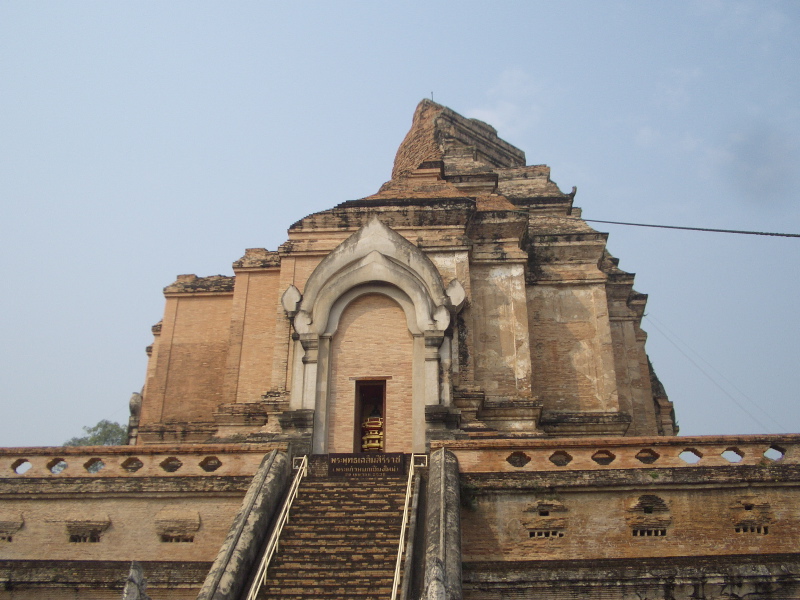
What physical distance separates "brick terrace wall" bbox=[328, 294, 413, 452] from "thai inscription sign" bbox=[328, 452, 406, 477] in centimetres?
181

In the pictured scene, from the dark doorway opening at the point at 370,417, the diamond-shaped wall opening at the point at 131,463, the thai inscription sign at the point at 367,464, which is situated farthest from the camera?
the dark doorway opening at the point at 370,417

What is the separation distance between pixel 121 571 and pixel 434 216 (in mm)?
10442

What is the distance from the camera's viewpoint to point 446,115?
29906 millimetres

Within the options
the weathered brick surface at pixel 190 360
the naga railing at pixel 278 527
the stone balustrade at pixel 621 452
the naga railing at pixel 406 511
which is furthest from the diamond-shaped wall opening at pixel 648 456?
the weathered brick surface at pixel 190 360

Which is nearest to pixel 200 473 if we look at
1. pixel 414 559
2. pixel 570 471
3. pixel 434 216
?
pixel 414 559

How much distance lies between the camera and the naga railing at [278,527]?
1054 centimetres

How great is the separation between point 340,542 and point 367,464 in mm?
2363

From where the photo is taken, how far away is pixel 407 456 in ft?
45.7

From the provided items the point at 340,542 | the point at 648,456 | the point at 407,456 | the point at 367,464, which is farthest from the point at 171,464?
the point at 648,456

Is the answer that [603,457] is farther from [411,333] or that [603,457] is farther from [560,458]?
[411,333]

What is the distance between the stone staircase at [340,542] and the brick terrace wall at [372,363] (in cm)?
236

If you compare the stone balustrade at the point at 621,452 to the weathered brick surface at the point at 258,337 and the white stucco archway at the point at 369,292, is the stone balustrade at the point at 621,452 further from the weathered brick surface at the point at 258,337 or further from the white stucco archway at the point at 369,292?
the weathered brick surface at the point at 258,337

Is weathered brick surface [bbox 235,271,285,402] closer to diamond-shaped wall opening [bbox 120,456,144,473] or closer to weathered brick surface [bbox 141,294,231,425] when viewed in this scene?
weathered brick surface [bbox 141,294,231,425]

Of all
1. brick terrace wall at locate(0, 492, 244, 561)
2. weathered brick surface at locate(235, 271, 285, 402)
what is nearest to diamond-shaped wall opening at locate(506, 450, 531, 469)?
brick terrace wall at locate(0, 492, 244, 561)
